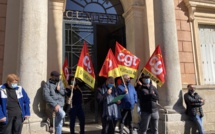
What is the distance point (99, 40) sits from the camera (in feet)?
32.9

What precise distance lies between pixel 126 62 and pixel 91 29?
3.03m

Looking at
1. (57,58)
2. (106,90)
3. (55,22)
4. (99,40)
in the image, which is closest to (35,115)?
(106,90)

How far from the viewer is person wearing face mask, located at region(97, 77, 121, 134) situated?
5.69 metres

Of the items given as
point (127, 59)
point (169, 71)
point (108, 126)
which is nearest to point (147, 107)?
point (108, 126)

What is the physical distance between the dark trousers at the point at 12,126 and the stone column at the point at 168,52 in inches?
170

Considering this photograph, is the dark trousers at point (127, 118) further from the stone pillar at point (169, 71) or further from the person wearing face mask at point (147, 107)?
the stone pillar at point (169, 71)

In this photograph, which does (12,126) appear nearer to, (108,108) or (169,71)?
(108,108)

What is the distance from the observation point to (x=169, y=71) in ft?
23.5

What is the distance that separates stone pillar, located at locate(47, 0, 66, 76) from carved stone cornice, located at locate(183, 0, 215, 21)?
4.87 metres

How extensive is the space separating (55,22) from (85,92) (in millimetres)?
2722

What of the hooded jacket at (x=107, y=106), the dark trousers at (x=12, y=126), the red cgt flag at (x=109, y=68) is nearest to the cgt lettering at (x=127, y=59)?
the red cgt flag at (x=109, y=68)

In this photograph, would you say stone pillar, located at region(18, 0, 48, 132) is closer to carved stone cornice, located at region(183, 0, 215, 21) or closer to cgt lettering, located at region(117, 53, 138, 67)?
cgt lettering, located at region(117, 53, 138, 67)

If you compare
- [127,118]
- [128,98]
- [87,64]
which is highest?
[87,64]

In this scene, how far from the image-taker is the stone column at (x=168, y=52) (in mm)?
7105
